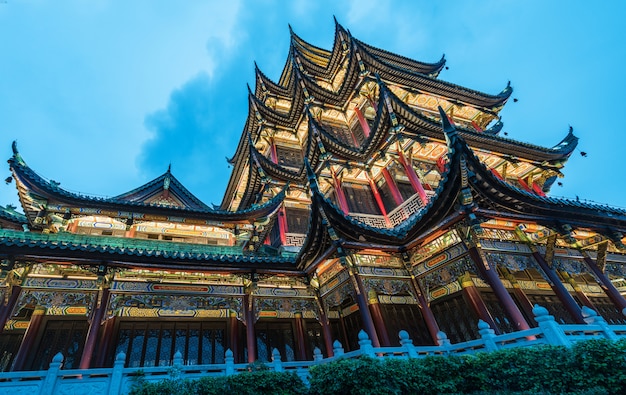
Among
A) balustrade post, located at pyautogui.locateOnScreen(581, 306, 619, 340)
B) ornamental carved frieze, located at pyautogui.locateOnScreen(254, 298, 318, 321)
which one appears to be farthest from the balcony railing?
balustrade post, located at pyautogui.locateOnScreen(581, 306, 619, 340)

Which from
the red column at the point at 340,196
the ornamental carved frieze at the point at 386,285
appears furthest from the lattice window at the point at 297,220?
the ornamental carved frieze at the point at 386,285

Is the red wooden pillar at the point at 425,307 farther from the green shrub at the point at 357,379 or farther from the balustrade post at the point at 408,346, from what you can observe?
the green shrub at the point at 357,379

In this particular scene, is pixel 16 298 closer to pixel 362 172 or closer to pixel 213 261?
pixel 213 261

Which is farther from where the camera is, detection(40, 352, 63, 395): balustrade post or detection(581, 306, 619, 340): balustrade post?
detection(581, 306, 619, 340): balustrade post

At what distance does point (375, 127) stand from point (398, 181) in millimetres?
3194

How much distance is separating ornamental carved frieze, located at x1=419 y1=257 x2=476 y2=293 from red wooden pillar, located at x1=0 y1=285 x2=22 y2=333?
11519 millimetres

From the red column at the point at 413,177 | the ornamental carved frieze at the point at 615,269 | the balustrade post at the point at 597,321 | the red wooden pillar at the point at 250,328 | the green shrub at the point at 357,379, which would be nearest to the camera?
the green shrub at the point at 357,379

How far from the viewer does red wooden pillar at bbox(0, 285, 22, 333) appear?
7479 mm

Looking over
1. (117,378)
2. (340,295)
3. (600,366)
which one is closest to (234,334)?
(340,295)

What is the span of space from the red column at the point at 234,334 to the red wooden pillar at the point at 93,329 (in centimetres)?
370

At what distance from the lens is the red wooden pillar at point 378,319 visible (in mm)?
8427

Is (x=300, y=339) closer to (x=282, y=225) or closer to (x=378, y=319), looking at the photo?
(x=378, y=319)

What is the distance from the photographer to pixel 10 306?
7723 millimetres

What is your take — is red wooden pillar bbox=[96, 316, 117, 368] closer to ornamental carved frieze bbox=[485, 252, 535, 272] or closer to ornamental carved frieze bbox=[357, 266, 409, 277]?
ornamental carved frieze bbox=[357, 266, 409, 277]
